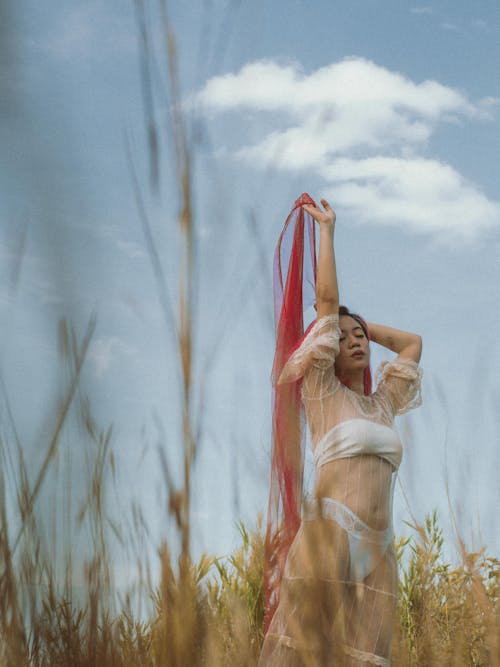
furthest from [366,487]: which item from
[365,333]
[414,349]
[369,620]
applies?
[414,349]

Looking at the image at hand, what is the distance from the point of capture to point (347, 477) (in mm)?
2848

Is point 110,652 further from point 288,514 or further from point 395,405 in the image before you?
point 395,405

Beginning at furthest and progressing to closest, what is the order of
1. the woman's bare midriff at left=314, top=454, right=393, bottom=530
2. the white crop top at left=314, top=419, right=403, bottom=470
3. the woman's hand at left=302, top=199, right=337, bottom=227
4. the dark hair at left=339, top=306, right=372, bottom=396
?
1. the dark hair at left=339, top=306, right=372, bottom=396
2. the woman's hand at left=302, top=199, right=337, bottom=227
3. the white crop top at left=314, top=419, right=403, bottom=470
4. the woman's bare midriff at left=314, top=454, right=393, bottom=530

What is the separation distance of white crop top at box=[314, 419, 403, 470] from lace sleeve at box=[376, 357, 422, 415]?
1.08 ft

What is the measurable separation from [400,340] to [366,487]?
35.6 inches

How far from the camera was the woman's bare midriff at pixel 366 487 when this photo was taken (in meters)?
2.76

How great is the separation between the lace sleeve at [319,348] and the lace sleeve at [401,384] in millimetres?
440

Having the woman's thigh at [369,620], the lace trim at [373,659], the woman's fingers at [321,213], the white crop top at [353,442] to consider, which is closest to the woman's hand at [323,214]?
the woman's fingers at [321,213]

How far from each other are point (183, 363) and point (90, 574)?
0.64ft

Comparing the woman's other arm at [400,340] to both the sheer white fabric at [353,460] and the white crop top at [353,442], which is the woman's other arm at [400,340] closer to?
the sheer white fabric at [353,460]

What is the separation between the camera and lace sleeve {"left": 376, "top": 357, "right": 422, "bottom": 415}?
129 inches

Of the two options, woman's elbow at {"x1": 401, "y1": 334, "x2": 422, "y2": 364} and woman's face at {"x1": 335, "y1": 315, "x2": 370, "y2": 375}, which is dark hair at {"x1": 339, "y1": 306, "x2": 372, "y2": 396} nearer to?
woman's face at {"x1": 335, "y1": 315, "x2": 370, "y2": 375}

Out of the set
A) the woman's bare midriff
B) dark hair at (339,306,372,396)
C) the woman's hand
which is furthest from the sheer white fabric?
the woman's hand

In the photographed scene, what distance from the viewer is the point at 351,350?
10.3ft
